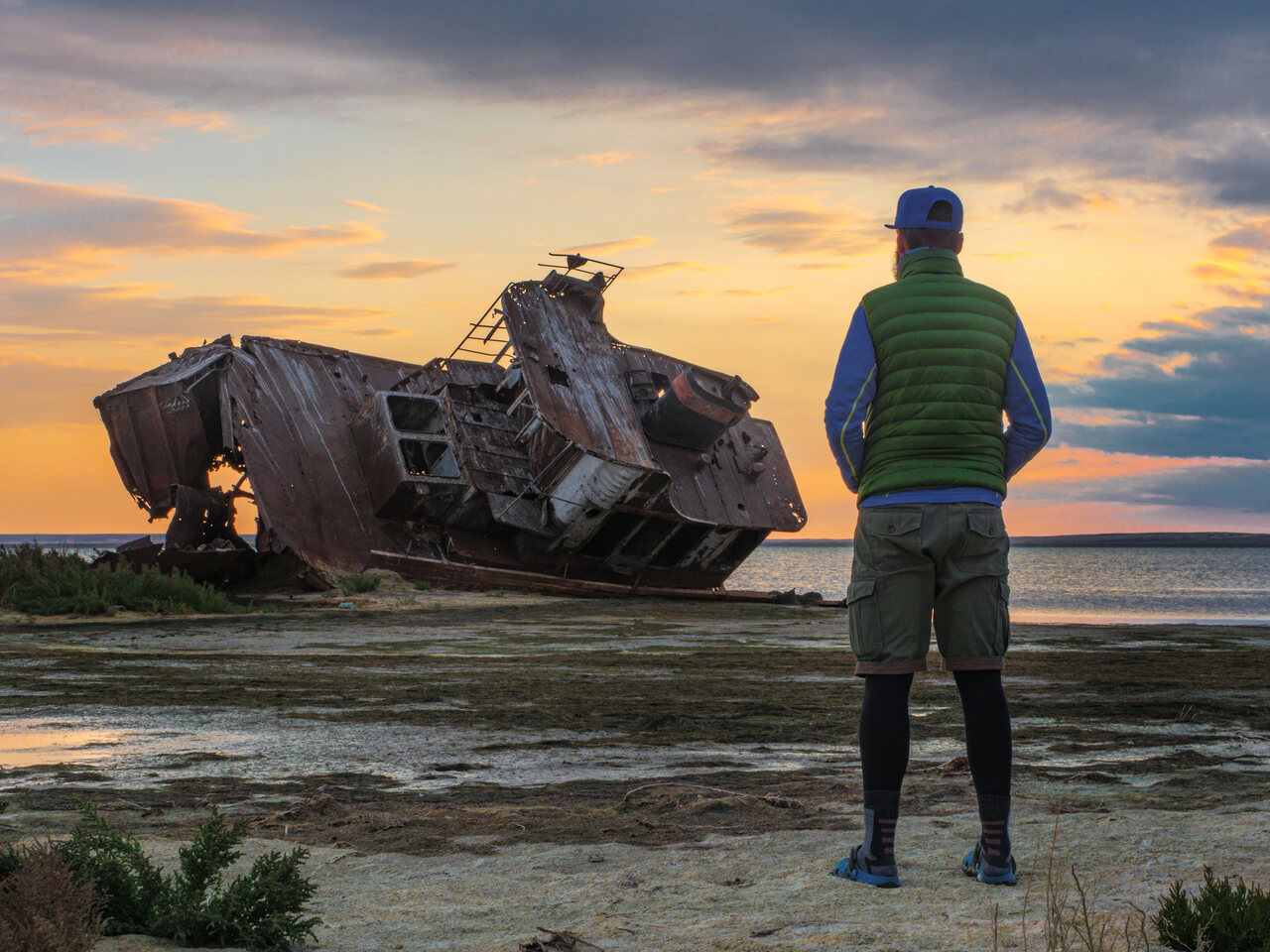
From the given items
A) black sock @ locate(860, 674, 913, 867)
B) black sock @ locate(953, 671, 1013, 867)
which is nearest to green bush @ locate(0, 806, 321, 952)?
black sock @ locate(860, 674, 913, 867)

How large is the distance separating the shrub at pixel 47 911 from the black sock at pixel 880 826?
80.8 inches

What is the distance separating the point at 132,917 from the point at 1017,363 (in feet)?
10.0

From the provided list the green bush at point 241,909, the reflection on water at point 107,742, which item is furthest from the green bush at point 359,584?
the green bush at point 241,909

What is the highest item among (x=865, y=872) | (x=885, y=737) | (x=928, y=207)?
(x=928, y=207)

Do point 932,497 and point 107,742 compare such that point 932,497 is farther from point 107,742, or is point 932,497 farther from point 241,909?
point 107,742

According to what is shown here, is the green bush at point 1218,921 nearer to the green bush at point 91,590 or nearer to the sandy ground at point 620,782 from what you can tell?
the sandy ground at point 620,782

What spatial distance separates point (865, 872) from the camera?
357 centimetres

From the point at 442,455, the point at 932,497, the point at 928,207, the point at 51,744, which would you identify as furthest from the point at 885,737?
the point at 442,455

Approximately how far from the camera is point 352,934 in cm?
318

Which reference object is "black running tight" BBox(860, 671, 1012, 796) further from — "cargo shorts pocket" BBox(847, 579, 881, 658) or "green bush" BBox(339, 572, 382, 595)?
"green bush" BBox(339, 572, 382, 595)

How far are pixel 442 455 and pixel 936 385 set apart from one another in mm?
16963

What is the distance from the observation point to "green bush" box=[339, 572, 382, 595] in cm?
1812

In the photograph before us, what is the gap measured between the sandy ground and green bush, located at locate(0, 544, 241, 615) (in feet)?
15.8

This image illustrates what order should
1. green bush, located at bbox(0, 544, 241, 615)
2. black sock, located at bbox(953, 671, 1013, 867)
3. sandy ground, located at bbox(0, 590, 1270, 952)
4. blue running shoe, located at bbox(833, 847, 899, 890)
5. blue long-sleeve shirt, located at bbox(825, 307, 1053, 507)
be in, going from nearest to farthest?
sandy ground, located at bbox(0, 590, 1270, 952) < blue running shoe, located at bbox(833, 847, 899, 890) < black sock, located at bbox(953, 671, 1013, 867) < blue long-sleeve shirt, located at bbox(825, 307, 1053, 507) < green bush, located at bbox(0, 544, 241, 615)
